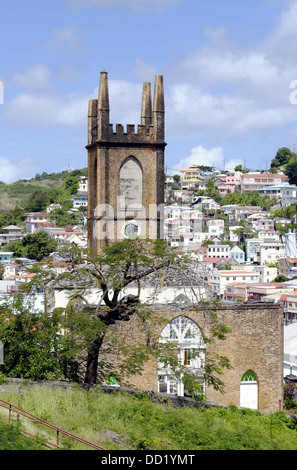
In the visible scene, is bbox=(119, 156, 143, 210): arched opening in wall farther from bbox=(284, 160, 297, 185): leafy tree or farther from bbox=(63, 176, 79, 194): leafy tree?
bbox=(284, 160, 297, 185): leafy tree

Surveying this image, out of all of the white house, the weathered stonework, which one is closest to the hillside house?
the white house

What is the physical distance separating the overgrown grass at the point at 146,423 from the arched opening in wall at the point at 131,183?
1476 cm

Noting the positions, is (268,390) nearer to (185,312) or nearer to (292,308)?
(185,312)

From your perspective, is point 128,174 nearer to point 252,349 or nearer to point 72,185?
point 252,349

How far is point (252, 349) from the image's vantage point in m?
22.4

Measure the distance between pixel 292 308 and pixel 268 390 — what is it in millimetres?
60726

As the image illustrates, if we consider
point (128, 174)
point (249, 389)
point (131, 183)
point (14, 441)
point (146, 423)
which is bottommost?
point (249, 389)

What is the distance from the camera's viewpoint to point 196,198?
16538 centimetres

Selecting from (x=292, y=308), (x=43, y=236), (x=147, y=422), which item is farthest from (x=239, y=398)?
(x=43, y=236)

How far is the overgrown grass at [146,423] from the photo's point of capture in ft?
42.4

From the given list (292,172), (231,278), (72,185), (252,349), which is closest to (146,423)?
(252,349)

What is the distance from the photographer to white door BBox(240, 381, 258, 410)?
22219mm

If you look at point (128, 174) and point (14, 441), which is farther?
point (128, 174)

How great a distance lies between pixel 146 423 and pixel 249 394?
8.98 m
